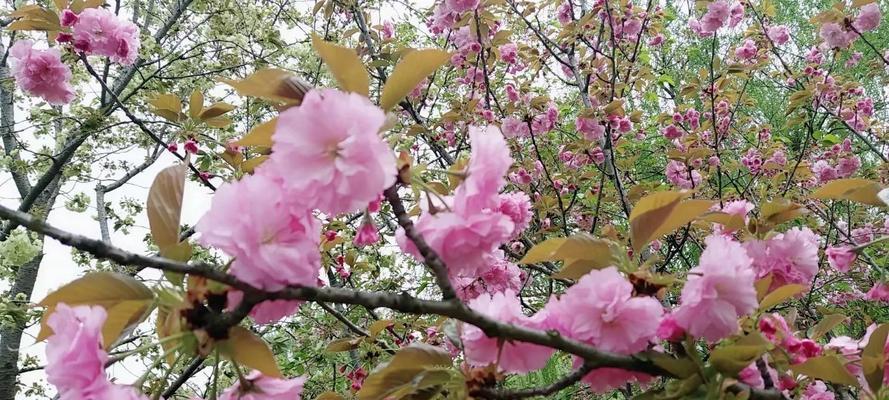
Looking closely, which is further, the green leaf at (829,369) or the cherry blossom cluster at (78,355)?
the green leaf at (829,369)

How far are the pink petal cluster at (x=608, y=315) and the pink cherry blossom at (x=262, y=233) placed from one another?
327mm

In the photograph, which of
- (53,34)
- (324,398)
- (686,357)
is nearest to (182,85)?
(53,34)

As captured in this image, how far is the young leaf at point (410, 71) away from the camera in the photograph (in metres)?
0.75

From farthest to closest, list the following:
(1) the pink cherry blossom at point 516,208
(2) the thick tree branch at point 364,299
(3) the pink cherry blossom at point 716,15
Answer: (3) the pink cherry blossom at point 716,15
(1) the pink cherry blossom at point 516,208
(2) the thick tree branch at point 364,299

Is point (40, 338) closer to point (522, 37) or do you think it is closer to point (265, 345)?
point (265, 345)

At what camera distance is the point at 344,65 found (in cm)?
72

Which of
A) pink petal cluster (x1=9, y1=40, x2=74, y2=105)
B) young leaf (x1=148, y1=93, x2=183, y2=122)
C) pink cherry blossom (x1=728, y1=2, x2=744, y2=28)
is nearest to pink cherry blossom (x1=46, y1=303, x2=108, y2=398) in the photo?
young leaf (x1=148, y1=93, x2=183, y2=122)

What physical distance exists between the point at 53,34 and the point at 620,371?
220 centimetres

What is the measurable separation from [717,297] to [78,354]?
744 mm

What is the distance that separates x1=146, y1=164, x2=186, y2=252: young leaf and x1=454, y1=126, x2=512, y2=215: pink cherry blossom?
0.35 m

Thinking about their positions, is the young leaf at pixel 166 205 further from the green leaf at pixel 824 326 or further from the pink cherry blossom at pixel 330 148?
the green leaf at pixel 824 326

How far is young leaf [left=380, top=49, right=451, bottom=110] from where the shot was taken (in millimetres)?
750

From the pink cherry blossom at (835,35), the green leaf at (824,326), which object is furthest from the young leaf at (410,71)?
the pink cherry blossom at (835,35)

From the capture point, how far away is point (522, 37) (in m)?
4.90
